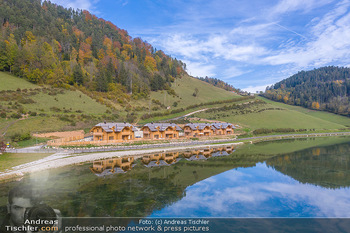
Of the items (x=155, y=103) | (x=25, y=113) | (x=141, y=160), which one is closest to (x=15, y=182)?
(x=141, y=160)

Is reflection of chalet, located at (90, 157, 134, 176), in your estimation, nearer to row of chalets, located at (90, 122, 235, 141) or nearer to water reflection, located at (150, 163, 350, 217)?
water reflection, located at (150, 163, 350, 217)

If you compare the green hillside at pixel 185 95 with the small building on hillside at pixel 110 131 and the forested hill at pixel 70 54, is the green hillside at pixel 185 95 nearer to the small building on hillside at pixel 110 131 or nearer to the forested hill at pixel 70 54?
the forested hill at pixel 70 54

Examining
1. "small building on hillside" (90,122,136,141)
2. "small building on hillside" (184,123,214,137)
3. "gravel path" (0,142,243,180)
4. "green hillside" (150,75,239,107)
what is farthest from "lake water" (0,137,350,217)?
"green hillside" (150,75,239,107)

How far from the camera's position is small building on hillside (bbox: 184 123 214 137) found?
220ft

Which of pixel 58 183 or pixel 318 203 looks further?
pixel 58 183

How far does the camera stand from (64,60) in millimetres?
103562

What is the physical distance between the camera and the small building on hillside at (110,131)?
5038cm

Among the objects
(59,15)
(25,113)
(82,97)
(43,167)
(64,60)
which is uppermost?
(59,15)

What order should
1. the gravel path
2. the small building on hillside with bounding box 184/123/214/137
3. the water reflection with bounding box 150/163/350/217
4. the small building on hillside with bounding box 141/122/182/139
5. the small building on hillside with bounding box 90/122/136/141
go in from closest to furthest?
the water reflection with bounding box 150/163/350/217
the gravel path
the small building on hillside with bounding box 90/122/136/141
the small building on hillside with bounding box 141/122/182/139
the small building on hillside with bounding box 184/123/214/137

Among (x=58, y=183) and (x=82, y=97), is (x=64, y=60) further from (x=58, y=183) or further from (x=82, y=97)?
(x=58, y=183)

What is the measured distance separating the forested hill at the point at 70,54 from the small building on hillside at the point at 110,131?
43364 mm

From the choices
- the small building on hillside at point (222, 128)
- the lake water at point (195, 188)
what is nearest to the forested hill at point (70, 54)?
the small building on hillside at point (222, 128)

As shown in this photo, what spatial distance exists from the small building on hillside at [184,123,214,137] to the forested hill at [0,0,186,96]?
45.8 meters

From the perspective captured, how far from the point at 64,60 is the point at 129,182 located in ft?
332
